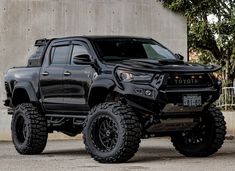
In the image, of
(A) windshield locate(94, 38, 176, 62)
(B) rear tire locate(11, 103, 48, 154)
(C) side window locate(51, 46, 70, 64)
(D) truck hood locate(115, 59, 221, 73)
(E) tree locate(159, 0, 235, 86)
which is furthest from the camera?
(E) tree locate(159, 0, 235, 86)

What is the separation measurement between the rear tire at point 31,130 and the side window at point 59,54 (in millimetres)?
969

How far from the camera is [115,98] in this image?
33.6ft

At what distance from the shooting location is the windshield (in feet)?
35.2

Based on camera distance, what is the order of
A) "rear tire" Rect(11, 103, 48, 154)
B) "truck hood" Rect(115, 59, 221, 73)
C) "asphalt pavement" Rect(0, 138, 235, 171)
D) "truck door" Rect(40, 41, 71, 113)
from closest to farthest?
"asphalt pavement" Rect(0, 138, 235, 171) → "truck hood" Rect(115, 59, 221, 73) → "truck door" Rect(40, 41, 71, 113) → "rear tire" Rect(11, 103, 48, 154)

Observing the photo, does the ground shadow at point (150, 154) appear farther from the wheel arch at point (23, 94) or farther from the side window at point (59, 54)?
the side window at point (59, 54)

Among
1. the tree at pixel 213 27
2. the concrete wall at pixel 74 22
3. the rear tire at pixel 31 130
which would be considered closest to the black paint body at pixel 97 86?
the rear tire at pixel 31 130

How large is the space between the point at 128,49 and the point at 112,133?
5.61ft

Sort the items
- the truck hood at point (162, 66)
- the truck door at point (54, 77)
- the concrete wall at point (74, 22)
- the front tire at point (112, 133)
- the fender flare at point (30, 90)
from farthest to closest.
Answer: the concrete wall at point (74, 22) → the fender flare at point (30, 90) → the truck door at point (54, 77) → the truck hood at point (162, 66) → the front tire at point (112, 133)

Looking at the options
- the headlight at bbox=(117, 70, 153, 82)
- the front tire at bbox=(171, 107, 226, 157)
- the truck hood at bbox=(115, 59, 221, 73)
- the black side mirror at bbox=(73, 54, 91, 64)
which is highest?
the black side mirror at bbox=(73, 54, 91, 64)

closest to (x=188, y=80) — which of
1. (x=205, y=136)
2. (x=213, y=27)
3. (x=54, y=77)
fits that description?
(x=205, y=136)

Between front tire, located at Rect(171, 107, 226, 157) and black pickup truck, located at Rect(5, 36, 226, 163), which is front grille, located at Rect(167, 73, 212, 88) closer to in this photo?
black pickup truck, located at Rect(5, 36, 226, 163)

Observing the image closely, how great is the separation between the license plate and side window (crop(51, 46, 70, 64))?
235 centimetres

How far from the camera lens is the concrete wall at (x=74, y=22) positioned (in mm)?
16109

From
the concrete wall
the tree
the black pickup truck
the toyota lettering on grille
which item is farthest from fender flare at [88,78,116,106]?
the tree
